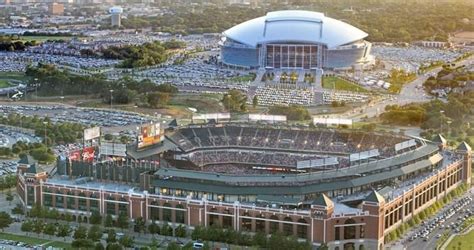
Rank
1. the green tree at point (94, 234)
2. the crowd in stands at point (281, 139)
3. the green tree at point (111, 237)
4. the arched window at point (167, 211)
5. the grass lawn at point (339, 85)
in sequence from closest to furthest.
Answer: the green tree at point (111, 237), the green tree at point (94, 234), the arched window at point (167, 211), the crowd in stands at point (281, 139), the grass lawn at point (339, 85)

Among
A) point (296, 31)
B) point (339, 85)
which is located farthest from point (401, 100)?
point (296, 31)

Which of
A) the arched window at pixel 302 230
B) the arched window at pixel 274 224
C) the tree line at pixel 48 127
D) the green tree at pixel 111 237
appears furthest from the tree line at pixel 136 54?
the arched window at pixel 302 230

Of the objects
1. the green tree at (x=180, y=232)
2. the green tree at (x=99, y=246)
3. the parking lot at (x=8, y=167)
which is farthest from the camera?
the parking lot at (x=8, y=167)

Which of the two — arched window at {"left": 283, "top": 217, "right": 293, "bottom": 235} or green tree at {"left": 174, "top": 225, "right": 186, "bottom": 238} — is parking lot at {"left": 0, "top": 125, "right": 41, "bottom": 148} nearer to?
green tree at {"left": 174, "top": 225, "right": 186, "bottom": 238}

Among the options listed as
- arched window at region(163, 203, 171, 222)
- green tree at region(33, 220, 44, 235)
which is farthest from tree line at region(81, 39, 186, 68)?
green tree at region(33, 220, 44, 235)

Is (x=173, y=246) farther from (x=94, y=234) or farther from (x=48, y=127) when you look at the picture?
(x=48, y=127)

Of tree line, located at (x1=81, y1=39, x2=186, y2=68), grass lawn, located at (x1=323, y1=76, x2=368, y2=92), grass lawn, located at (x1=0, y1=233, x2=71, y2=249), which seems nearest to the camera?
grass lawn, located at (x1=0, y1=233, x2=71, y2=249)

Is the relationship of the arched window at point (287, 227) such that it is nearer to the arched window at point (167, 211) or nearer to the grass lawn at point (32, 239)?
the arched window at point (167, 211)
